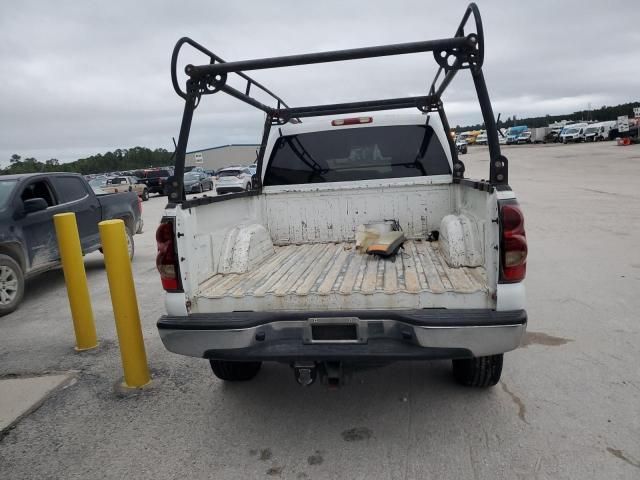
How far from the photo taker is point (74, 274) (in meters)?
4.75

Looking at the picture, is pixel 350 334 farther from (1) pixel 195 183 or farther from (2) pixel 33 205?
(1) pixel 195 183

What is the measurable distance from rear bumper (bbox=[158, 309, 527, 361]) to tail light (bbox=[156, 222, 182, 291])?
0.80 ft

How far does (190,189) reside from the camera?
2967 centimetres

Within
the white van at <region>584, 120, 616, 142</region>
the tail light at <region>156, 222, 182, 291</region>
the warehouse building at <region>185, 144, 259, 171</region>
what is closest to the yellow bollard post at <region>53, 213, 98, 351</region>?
the tail light at <region>156, 222, 182, 291</region>

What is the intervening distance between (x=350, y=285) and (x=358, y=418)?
3.08 ft

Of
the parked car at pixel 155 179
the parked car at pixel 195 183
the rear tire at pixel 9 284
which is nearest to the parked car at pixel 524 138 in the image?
the parked car at pixel 195 183

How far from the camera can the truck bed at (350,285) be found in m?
2.91

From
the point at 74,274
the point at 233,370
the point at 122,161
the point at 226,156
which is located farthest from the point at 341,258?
the point at 122,161

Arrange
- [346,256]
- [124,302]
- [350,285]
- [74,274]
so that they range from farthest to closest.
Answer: [74,274], [346,256], [124,302], [350,285]

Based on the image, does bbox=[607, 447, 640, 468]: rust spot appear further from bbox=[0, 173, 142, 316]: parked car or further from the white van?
the white van

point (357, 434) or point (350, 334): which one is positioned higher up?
point (350, 334)

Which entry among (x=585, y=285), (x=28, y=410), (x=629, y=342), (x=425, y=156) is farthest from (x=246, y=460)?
(x=585, y=285)

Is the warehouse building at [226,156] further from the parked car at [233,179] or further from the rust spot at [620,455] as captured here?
the rust spot at [620,455]

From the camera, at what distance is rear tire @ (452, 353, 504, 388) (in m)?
3.40
